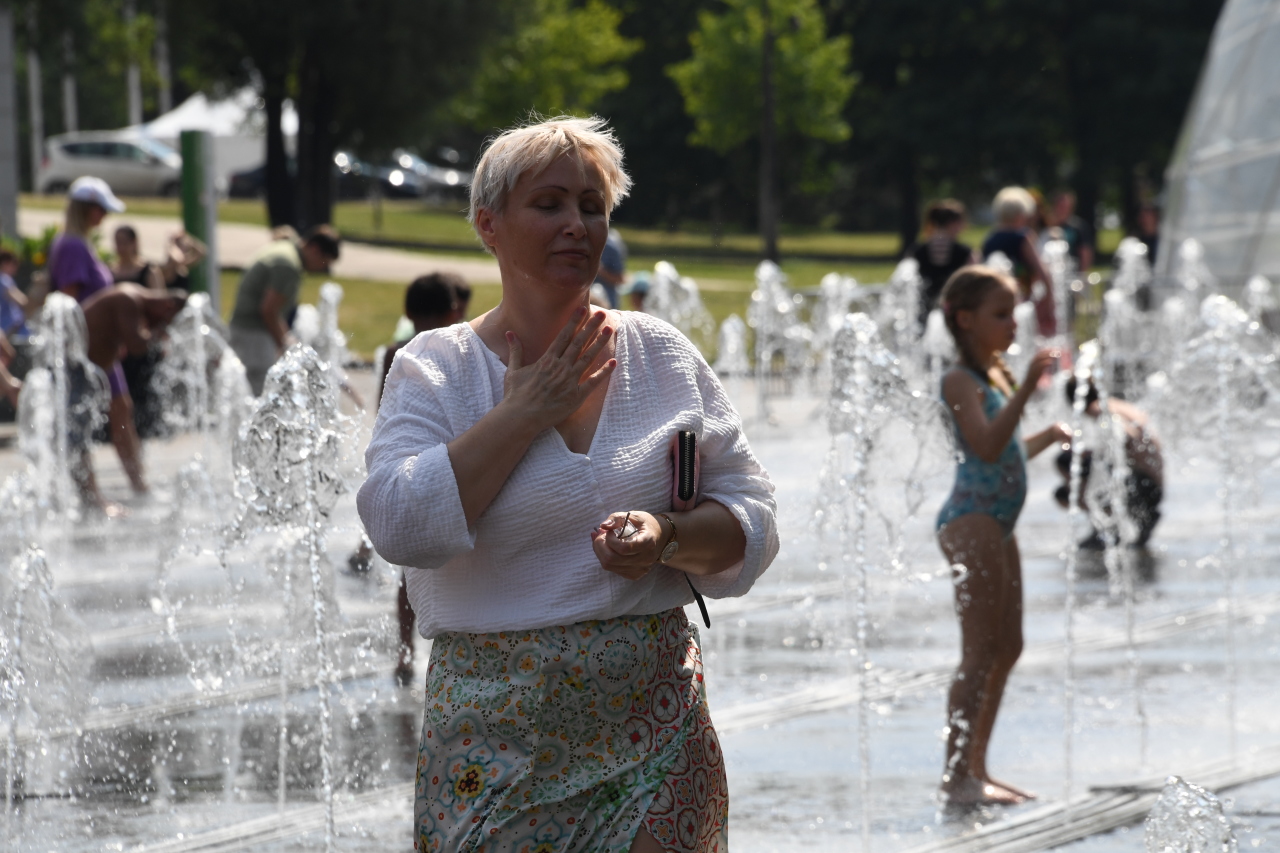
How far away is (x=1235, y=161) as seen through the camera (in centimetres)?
1966

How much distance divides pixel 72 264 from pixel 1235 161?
12956 millimetres

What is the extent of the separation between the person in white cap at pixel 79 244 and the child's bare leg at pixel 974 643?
324 inches

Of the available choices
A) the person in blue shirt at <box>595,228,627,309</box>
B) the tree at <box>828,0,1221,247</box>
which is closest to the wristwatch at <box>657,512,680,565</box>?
the person in blue shirt at <box>595,228,627,309</box>

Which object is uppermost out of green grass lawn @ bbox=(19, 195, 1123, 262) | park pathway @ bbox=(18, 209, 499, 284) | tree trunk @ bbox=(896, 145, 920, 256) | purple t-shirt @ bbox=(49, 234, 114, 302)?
tree trunk @ bbox=(896, 145, 920, 256)

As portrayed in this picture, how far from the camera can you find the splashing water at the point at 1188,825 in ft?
10.7

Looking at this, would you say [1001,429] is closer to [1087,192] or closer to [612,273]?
[612,273]

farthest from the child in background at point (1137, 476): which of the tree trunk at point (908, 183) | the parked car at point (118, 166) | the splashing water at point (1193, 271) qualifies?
the tree trunk at point (908, 183)

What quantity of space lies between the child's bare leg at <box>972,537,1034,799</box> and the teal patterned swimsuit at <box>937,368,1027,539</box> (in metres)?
0.10

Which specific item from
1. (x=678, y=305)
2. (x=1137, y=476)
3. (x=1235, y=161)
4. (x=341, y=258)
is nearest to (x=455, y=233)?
(x=341, y=258)

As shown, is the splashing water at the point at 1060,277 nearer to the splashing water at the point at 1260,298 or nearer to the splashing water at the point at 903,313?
the splashing water at the point at 903,313

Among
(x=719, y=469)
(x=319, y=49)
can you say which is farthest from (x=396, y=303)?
(x=719, y=469)

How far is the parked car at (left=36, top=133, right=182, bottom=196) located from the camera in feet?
141

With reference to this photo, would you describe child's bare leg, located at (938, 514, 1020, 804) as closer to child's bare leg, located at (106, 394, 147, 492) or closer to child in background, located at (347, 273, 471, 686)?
child in background, located at (347, 273, 471, 686)

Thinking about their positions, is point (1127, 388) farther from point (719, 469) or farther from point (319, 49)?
point (319, 49)
